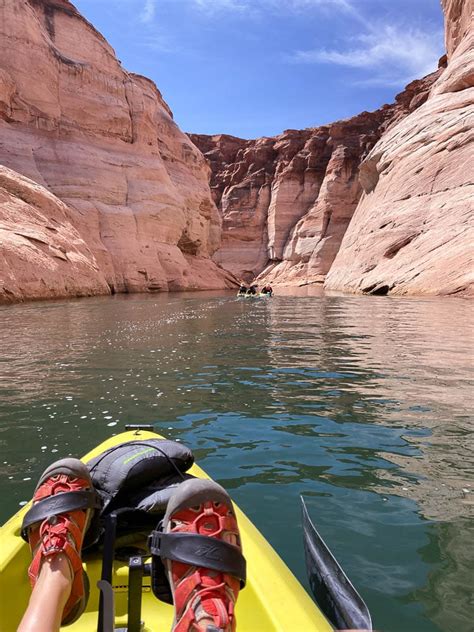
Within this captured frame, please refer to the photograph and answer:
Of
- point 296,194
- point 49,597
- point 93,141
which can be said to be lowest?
point 49,597

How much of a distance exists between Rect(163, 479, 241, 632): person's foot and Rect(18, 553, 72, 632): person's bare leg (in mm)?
381

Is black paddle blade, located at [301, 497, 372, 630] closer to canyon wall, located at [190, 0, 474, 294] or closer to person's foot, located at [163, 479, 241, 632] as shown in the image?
person's foot, located at [163, 479, 241, 632]

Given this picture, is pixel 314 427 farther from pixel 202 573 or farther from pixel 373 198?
pixel 373 198

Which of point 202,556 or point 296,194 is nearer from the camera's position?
point 202,556

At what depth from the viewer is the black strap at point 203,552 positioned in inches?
65.1

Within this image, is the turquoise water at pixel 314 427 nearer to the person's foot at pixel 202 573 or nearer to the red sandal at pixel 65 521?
the person's foot at pixel 202 573

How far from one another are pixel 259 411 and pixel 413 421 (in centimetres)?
154

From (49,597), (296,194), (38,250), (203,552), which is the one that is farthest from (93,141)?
(296,194)

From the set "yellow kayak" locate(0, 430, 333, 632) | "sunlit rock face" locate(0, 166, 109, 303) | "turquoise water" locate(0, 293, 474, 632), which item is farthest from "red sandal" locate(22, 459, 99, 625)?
"sunlit rock face" locate(0, 166, 109, 303)

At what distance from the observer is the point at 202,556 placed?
166 centimetres

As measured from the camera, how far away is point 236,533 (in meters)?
1.80

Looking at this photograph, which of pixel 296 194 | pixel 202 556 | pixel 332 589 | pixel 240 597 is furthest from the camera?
pixel 296 194

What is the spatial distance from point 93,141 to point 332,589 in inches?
1378

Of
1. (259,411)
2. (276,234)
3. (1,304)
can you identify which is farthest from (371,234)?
(276,234)
